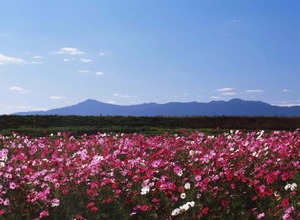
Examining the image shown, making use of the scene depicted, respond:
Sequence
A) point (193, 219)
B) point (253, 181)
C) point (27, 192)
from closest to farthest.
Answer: point (193, 219) → point (27, 192) → point (253, 181)

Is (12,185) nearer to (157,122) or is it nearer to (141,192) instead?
(141,192)

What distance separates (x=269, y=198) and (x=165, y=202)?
173 cm

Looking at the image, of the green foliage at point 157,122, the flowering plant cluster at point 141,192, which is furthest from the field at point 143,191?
the green foliage at point 157,122

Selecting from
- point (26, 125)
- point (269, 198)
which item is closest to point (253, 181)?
point (269, 198)

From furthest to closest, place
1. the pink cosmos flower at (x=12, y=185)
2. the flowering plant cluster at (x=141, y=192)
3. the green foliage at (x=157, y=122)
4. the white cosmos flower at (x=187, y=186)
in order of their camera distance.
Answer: the green foliage at (x=157, y=122) < the white cosmos flower at (x=187, y=186) < the pink cosmos flower at (x=12, y=185) < the flowering plant cluster at (x=141, y=192)

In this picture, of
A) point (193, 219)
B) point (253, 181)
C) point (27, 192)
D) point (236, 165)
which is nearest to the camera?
point (193, 219)

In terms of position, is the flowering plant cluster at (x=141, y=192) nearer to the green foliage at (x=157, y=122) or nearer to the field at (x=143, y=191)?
the field at (x=143, y=191)

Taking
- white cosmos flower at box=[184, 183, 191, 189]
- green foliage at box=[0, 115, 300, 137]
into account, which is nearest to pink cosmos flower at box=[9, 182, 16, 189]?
white cosmos flower at box=[184, 183, 191, 189]

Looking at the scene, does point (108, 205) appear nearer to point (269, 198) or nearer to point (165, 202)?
point (165, 202)

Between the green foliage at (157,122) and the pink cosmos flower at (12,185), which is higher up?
the green foliage at (157,122)

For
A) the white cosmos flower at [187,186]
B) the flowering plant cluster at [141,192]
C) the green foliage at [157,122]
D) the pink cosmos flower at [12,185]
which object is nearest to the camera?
the flowering plant cluster at [141,192]

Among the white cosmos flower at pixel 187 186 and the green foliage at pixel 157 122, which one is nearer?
the white cosmos flower at pixel 187 186

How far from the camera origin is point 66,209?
6.23m

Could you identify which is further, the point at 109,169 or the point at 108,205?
the point at 109,169
